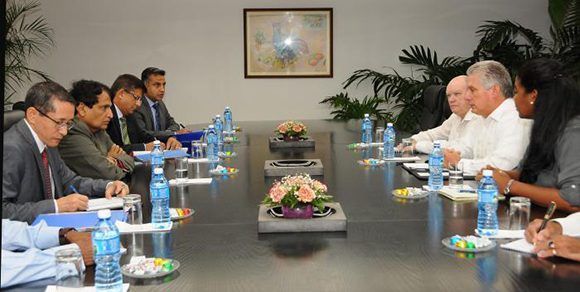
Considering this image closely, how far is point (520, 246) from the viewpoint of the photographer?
1.98 m

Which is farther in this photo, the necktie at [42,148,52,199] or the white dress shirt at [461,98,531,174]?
the white dress shirt at [461,98,531,174]

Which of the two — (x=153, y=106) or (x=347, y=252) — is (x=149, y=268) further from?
(x=153, y=106)

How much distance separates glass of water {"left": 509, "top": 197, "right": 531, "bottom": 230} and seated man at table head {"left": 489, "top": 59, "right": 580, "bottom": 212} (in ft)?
0.88

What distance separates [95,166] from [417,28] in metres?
5.76

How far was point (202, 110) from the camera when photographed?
839cm

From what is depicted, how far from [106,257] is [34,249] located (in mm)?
245

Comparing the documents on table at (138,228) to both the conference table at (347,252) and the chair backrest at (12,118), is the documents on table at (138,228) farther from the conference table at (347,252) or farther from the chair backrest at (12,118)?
the chair backrest at (12,118)

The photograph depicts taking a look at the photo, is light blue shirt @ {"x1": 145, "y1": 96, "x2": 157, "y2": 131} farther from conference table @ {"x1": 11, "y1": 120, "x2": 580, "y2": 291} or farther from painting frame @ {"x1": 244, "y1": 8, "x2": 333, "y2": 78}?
conference table @ {"x1": 11, "y1": 120, "x2": 580, "y2": 291}

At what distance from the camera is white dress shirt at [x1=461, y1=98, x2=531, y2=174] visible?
10.8 ft

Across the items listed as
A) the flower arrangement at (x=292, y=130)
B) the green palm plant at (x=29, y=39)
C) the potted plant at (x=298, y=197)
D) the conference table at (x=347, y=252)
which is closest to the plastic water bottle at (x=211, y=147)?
the flower arrangement at (x=292, y=130)

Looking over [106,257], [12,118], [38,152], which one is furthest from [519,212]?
[12,118]

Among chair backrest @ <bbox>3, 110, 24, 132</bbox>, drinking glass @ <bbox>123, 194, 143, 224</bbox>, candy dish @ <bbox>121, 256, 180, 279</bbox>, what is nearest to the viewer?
candy dish @ <bbox>121, 256, 180, 279</bbox>

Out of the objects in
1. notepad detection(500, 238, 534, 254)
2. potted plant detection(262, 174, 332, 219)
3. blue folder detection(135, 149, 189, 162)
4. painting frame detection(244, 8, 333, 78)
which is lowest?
notepad detection(500, 238, 534, 254)

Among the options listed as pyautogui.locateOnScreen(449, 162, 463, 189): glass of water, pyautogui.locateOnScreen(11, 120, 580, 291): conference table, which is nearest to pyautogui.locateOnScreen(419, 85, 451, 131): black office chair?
pyautogui.locateOnScreen(449, 162, 463, 189): glass of water
